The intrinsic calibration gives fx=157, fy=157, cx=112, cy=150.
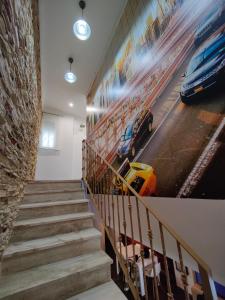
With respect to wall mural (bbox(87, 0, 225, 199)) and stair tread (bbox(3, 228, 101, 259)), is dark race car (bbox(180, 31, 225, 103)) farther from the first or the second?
stair tread (bbox(3, 228, 101, 259))

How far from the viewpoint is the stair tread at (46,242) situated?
58.7 inches

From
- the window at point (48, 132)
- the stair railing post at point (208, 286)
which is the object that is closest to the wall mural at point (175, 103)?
the stair railing post at point (208, 286)

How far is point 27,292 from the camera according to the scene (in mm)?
1235

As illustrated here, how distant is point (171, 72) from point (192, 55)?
0.91ft

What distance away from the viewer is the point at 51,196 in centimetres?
259

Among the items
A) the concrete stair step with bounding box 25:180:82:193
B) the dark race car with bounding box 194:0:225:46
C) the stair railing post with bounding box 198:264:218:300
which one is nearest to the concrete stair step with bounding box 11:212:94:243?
the concrete stair step with bounding box 25:180:82:193

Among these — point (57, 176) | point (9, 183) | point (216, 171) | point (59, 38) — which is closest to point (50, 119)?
point (57, 176)

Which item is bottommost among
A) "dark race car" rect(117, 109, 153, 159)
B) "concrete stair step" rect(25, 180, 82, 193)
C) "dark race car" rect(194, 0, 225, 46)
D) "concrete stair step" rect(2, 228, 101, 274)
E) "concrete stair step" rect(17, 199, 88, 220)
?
"concrete stair step" rect(2, 228, 101, 274)

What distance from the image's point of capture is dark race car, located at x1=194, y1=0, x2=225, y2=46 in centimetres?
133

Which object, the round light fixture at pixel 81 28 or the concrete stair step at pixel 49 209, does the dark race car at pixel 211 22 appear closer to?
the round light fixture at pixel 81 28

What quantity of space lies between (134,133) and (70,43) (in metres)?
2.97

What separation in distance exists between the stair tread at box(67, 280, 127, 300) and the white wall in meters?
4.96

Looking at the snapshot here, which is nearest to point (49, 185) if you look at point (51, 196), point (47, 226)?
point (51, 196)

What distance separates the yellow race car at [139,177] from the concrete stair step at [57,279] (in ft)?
2.82
